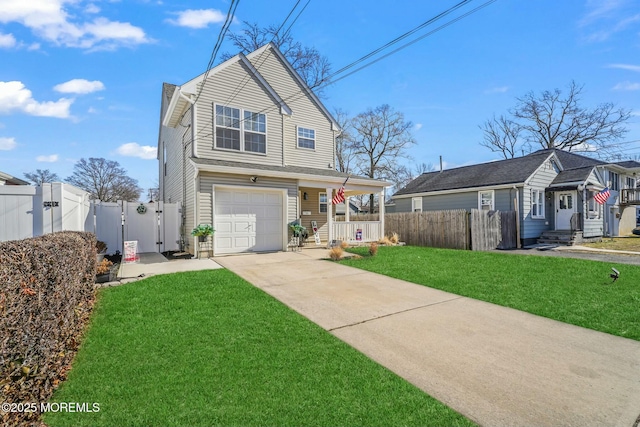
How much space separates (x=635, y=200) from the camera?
862 inches

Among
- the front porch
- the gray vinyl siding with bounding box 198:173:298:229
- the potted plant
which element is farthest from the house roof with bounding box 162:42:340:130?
the potted plant

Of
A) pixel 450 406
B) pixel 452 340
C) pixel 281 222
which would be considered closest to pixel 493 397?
pixel 450 406

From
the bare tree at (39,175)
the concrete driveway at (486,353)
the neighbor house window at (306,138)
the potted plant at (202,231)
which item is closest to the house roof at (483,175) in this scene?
the neighbor house window at (306,138)

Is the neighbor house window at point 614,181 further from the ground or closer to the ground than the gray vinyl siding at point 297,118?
closer to the ground

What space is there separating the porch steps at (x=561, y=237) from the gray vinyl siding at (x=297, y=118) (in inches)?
494

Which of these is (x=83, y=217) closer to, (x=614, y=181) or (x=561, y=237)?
(x=561, y=237)

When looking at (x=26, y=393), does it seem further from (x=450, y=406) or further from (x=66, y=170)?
(x=66, y=170)

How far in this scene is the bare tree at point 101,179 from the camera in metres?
35.7

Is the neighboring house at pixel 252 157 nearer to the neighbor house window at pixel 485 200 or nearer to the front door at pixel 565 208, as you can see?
the neighbor house window at pixel 485 200

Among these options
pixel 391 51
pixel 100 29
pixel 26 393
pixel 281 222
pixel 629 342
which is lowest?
pixel 629 342

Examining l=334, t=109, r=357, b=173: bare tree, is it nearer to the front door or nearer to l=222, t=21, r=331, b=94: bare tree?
l=222, t=21, r=331, b=94: bare tree

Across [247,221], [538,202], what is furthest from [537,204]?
[247,221]

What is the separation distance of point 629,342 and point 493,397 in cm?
264

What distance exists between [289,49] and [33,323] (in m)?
23.9
